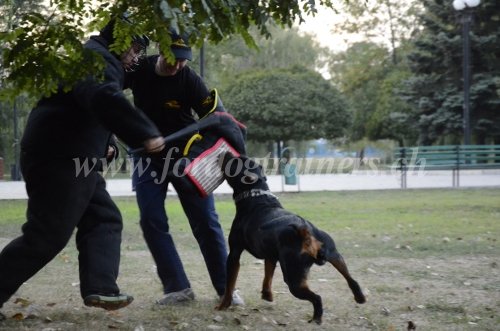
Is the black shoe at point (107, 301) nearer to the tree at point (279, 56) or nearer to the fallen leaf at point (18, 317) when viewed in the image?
the fallen leaf at point (18, 317)

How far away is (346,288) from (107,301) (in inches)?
93.7

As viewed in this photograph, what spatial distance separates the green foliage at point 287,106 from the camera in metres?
41.8

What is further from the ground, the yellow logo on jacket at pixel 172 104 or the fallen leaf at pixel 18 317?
the yellow logo on jacket at pixel 172 104

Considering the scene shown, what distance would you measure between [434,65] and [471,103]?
3044 mm

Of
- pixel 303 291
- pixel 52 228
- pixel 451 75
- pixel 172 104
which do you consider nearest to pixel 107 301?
pixel 52 228

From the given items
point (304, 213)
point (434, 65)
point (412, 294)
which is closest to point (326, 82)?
point (434, 65)

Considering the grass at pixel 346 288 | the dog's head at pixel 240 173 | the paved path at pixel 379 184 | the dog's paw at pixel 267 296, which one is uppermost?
the dog's head at pixel 240 173

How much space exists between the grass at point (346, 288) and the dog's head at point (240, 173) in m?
0.91

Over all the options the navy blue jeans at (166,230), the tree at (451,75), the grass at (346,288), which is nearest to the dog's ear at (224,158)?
the navy blue jeans at (166,230)

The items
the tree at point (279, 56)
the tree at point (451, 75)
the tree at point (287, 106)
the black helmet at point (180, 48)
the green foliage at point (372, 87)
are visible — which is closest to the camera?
the black helmet at point (180, 48)

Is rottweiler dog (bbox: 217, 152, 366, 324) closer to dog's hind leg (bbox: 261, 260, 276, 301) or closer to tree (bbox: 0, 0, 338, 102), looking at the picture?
dog's hind leg (bbox: 261, 260, 276, 301)

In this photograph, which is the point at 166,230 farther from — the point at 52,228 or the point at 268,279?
the point at 52,228

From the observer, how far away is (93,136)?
509 cm

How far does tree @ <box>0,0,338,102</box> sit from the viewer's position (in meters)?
4.23
